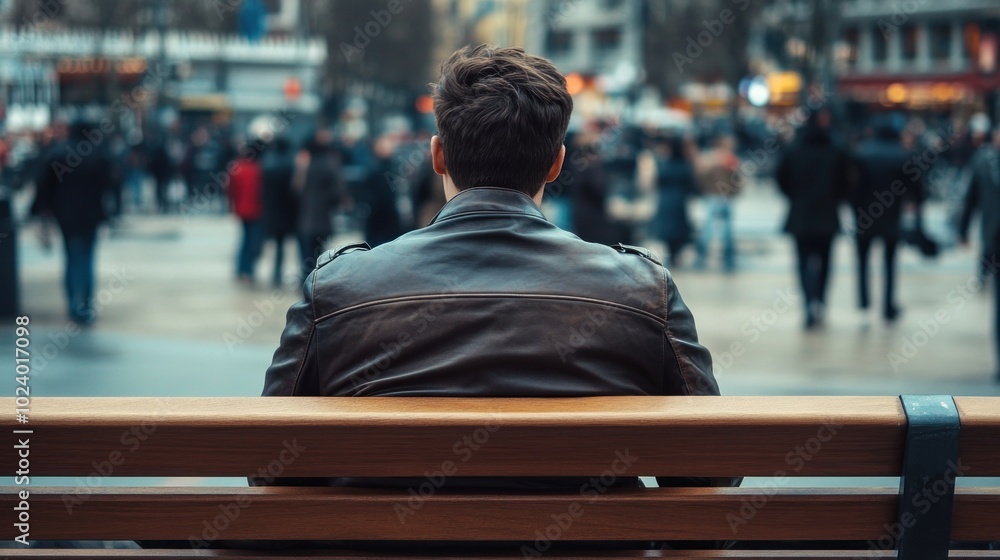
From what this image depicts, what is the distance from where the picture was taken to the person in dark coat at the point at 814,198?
10781mm

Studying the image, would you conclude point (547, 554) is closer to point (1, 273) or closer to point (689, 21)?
point (1, 273)

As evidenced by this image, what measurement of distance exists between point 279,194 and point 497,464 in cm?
1272

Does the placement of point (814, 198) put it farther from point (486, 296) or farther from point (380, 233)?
point (486, 296)

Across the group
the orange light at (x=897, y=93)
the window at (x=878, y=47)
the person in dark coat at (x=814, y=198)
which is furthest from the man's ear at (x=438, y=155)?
the window at (x=878, y=47)

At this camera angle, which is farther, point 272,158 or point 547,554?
point 272,158

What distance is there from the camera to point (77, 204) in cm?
1116

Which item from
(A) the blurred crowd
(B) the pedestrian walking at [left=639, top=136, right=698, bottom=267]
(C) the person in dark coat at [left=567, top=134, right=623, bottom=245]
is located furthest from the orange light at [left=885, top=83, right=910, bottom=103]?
(C) the person in dark coat at [left=567, top=134, right=623, bottom=245]

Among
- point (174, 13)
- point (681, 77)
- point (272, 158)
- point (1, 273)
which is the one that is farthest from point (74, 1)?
point (681, 77)

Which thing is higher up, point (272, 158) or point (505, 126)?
point (505, 126)

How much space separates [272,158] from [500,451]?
12.8 m

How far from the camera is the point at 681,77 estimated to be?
68812 millimetres

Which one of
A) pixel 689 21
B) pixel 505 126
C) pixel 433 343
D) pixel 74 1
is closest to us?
pixel 433 343

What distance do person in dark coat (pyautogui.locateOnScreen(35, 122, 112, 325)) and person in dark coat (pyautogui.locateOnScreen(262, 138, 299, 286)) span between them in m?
3.09

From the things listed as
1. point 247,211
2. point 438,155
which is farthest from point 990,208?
point 247,211
